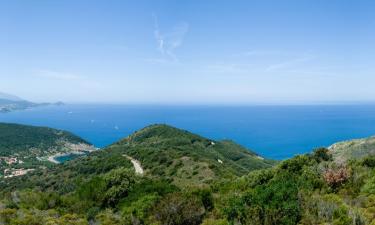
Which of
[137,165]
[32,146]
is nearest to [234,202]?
[137,165]

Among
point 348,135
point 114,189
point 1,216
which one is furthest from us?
point 348,135

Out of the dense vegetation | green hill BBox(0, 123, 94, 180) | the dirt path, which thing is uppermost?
the dense vegetation

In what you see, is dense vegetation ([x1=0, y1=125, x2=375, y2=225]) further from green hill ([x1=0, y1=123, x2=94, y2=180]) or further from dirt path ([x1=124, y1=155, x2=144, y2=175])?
green hill ([x1=0, y1=123, x2=94, y2=180])

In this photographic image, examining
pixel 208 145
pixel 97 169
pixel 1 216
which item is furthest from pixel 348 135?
pixel 1 216

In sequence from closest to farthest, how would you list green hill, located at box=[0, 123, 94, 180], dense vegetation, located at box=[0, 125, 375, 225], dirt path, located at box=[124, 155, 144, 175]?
dense vegetation, located at box=[0, 125, 375, 225] < dirt path, located at box=[124, 155, 144, 175] < green hill, located at box=[0, 123, 94, 180]

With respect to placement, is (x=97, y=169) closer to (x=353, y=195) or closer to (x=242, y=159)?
(x=242, y=159)

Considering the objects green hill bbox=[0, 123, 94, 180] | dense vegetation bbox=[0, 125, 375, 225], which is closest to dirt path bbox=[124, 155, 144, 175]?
dense vegetation bbox=[0, 125, 375, 225]

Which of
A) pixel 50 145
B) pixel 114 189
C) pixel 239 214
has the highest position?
pixel 239 214

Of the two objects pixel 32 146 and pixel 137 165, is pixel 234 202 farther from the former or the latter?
pixel 32 146

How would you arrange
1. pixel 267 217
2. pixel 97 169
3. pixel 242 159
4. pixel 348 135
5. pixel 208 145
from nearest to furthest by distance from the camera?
pixel 267 217, pixel 97 169, pixel 242 159, pixel 208 145, pixel 348 135

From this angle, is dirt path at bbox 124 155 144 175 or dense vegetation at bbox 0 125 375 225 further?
dirt path at bbox 124 155 144 175

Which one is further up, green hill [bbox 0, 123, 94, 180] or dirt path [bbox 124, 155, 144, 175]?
dirt path [bbox 124, 155, 144, 175]
